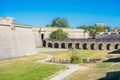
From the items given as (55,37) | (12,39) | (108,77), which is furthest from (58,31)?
(108,77)

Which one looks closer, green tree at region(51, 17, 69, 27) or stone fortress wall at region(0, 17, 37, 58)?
stone fortress wall at region(0, 17, 37, 58)

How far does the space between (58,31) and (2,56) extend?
115 feet

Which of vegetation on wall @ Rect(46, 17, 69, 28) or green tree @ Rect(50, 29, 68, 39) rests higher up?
vegetation on wall @ Rect(46, 17, 69, 28)

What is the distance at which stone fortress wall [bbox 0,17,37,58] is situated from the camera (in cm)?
3388

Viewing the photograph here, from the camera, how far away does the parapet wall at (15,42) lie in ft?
111

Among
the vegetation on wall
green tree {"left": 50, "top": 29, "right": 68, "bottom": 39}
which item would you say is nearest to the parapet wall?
green tree {"left": 50, "top": 29, "right": 68, "bottom": 39}

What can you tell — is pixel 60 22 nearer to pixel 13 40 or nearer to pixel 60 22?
pixel 60 22

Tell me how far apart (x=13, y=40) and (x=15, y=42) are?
683mm

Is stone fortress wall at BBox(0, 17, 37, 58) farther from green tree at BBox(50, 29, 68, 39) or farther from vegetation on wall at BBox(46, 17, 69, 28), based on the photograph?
vegetation on wall at BBox(46, 17, 69, 28)

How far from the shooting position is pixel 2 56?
3312 cm

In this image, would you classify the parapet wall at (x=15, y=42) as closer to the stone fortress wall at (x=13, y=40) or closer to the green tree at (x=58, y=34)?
the stone fortress wall at (x=13, y=40)

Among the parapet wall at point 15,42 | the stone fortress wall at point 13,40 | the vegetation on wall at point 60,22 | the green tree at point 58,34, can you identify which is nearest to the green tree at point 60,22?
the vegetation on wall at point 60,22

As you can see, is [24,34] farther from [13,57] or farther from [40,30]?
[40,30]

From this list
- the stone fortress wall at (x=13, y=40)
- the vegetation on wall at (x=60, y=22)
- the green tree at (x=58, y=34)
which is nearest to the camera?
the stone fortress wall at (x=13, y=40)
